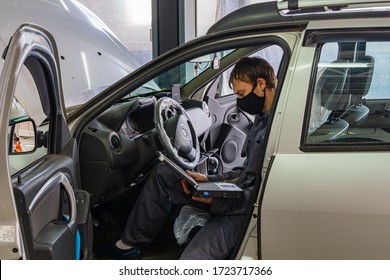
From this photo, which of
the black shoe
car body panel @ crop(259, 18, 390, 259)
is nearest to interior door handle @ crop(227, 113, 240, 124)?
the black shoe

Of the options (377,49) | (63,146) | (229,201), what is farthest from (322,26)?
(63,146)

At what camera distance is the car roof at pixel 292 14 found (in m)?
1.67

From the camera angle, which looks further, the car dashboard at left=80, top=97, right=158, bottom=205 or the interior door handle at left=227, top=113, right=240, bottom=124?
the interior door handle at left=227, top=113, right=240, bottom=124

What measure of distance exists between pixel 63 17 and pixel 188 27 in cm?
334

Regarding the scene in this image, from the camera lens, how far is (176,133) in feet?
7.60

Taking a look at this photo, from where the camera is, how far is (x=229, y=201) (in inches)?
80.6

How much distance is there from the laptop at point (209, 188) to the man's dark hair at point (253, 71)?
0.56 metres

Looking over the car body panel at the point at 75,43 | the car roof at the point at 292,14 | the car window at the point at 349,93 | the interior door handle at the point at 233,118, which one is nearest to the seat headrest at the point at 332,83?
the car window at the point at 349,93

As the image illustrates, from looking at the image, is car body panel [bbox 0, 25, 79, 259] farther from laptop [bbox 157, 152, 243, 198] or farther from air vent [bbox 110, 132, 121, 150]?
laptop [bbox 157, 152, 243, 198]

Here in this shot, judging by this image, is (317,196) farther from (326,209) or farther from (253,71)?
(253,71)

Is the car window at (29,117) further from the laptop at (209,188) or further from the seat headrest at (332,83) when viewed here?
the seat headrest at (332,83)

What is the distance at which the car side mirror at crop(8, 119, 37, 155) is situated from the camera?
Answer: 6.52 ft

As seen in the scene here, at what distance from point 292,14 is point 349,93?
1.35 ft

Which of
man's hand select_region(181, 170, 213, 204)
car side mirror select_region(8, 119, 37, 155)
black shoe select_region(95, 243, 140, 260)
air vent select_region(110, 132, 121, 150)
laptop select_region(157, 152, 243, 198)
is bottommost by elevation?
black shoe select_region(95, 243, 140, 260)
